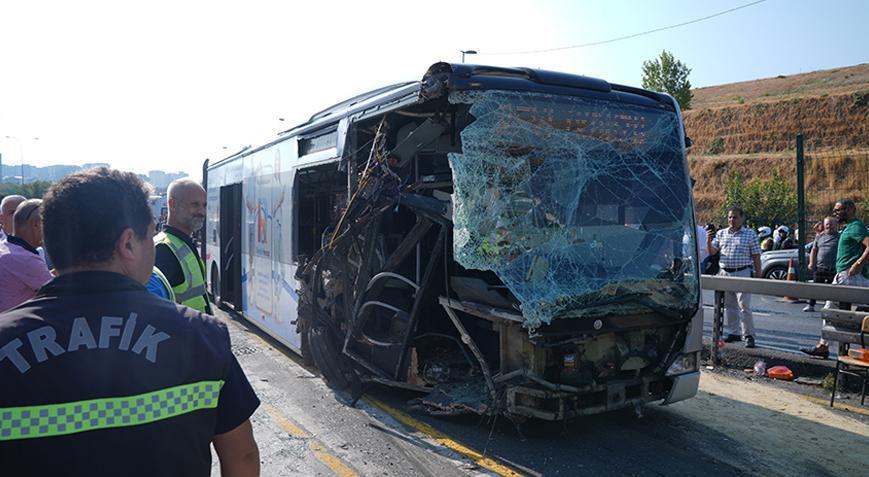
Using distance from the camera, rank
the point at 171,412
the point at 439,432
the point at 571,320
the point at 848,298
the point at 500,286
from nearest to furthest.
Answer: the point at 171,412 → the point at 571,320 → the point at 500,286 → the point at 439,432 → the point at 848,298

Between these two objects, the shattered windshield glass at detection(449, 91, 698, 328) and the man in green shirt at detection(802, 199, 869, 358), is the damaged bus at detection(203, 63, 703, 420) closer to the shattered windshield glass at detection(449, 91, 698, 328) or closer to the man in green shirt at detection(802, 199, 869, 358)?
the shattered windshield glass at detection(449, 91, 698, 328)

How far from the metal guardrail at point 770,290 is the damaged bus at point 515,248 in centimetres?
180

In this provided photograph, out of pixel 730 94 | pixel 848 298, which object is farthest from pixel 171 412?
pixel 730 94

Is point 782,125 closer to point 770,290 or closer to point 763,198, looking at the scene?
point 763,198

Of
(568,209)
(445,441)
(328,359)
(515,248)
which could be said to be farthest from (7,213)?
(568,209)

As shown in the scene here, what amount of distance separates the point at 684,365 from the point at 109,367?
4.91 meters

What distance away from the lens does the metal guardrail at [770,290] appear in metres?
6.61

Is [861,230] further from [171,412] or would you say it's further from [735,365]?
[171,412]

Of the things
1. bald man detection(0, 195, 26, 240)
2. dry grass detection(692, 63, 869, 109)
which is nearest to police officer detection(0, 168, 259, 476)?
bald man detection(0, 195, 26, 240)

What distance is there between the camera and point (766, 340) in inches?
391

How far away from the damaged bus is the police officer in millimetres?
3094

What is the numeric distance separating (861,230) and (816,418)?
10.9 feet

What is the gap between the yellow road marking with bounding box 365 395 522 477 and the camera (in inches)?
179

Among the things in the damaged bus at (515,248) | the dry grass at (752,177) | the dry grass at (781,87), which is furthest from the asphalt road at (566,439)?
the dry grass at (781,87)
